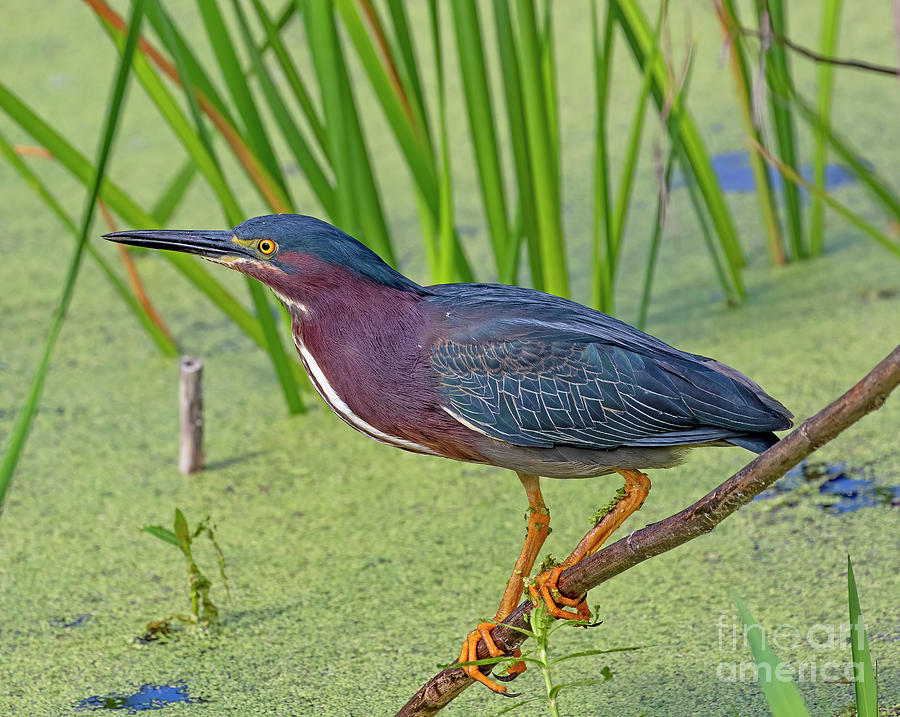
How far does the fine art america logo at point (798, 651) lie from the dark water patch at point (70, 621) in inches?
41.3

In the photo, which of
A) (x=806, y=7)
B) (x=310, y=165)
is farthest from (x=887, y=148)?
(x=310, y=165)

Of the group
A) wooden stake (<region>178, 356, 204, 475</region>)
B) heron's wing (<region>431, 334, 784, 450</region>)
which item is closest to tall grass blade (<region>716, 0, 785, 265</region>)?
heron's wing (<region>431, 334, 784, 450</region>)

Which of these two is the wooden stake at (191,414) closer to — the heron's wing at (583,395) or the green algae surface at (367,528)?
the green algae surface at (367,528)

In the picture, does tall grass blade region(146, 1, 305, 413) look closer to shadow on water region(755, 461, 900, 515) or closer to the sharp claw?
the sharp claw

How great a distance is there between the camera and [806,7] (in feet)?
13.5

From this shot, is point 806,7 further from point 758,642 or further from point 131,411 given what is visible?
point 758,642

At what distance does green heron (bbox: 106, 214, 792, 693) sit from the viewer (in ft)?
4.85

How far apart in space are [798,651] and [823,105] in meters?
1.46

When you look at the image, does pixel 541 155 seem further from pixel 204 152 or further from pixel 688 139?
pixel 204 152

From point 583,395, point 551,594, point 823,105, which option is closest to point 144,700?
point 551,594

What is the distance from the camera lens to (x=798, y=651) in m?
1.78

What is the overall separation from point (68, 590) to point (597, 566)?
1.13 meters

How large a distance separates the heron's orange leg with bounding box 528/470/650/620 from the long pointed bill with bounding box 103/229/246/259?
22.2 inches

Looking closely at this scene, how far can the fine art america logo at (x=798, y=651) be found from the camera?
5.63 ft
